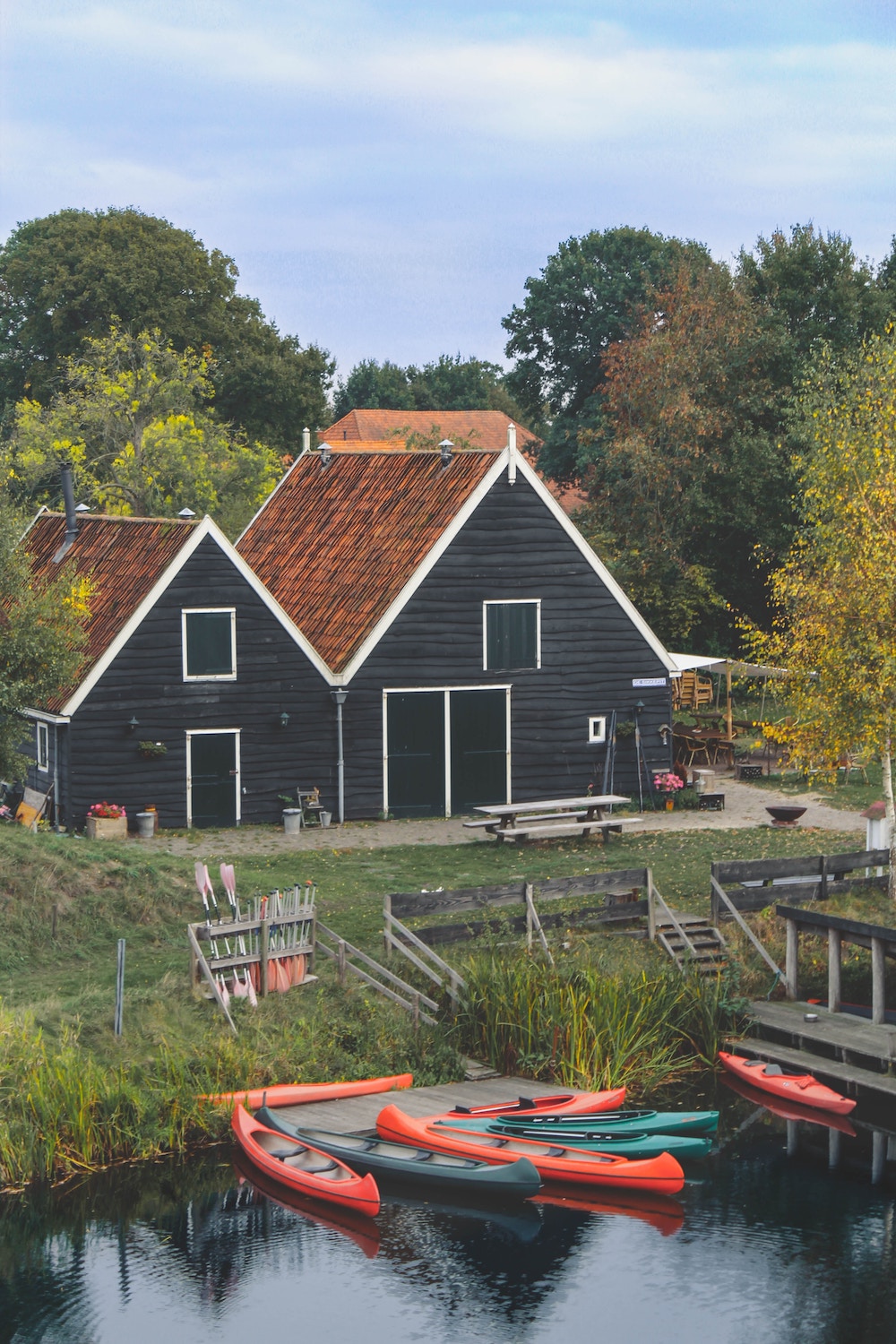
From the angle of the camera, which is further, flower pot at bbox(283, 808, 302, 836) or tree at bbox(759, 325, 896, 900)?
flower pot at bbox(283, 808, 302, 836)

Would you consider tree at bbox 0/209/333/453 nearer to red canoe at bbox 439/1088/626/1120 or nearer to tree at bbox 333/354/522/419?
tree at bbox 333/354/522/419

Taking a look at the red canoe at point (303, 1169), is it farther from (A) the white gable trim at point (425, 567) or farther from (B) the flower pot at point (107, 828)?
(A) the white gable trim at point (425, 567)

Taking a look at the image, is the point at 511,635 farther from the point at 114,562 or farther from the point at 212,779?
the point at 114,562

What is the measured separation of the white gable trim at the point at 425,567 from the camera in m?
33.2

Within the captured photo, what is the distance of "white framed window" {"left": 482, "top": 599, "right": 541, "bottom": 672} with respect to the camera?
34.3m

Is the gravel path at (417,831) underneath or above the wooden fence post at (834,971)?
above

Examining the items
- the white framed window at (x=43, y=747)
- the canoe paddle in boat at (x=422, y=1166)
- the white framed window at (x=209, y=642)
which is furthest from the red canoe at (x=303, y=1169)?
the white framed window at (x=43, y=747)

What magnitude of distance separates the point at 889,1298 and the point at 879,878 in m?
10.7

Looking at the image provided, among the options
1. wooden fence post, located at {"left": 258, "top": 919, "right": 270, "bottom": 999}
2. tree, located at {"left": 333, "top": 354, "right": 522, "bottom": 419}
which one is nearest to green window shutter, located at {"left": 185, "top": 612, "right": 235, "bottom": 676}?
wooden fence post, located at {"left": 258, "top": 919, "right": 270, "bottom": 999}

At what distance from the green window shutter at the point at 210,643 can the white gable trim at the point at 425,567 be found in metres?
2.34

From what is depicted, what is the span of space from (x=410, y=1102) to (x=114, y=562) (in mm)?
17945

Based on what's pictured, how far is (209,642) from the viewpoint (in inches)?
1271

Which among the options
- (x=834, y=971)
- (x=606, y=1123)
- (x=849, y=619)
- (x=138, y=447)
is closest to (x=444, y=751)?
(x=849, y=619)

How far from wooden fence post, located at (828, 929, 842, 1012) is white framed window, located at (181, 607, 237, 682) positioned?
1457 centimetres
